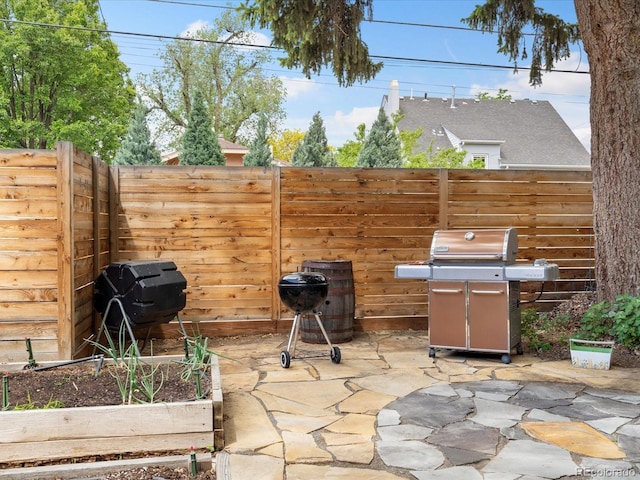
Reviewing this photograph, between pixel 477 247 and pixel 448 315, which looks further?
pixel 448 315

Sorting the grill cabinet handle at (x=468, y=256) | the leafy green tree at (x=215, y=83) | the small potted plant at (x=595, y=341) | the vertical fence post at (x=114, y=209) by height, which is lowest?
the small potted plant at (x=595, y=341)

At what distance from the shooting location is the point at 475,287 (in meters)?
4.62

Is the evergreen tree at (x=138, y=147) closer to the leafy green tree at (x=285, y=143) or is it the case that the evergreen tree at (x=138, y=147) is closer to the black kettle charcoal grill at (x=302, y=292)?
the black kettle charcoal grill at (x=302, y=292)

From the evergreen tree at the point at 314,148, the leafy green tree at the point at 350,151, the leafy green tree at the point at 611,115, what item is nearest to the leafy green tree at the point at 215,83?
the leafy green tree at the point at 350,151

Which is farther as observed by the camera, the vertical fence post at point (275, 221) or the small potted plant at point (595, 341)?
the vertical fence post at point (275, 221)

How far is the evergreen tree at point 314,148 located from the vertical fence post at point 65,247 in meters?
9.82

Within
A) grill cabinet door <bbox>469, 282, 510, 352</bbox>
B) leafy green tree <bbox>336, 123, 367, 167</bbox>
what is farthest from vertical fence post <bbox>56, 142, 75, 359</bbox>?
leafy green tree <bbox>336, 123, 367, 167</bbox>

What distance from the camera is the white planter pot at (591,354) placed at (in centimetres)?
427

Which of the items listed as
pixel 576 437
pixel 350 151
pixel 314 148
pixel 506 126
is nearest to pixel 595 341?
pixel 576 437

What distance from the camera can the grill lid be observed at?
4527 mm

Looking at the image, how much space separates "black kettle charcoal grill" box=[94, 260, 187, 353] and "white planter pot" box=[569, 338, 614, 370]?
3.10 meters

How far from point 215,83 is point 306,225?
19.9 m

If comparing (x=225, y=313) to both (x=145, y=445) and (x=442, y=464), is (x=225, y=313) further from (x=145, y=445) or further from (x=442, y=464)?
(x=442, y=464)

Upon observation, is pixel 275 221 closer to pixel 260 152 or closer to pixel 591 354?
pixel 591 354
